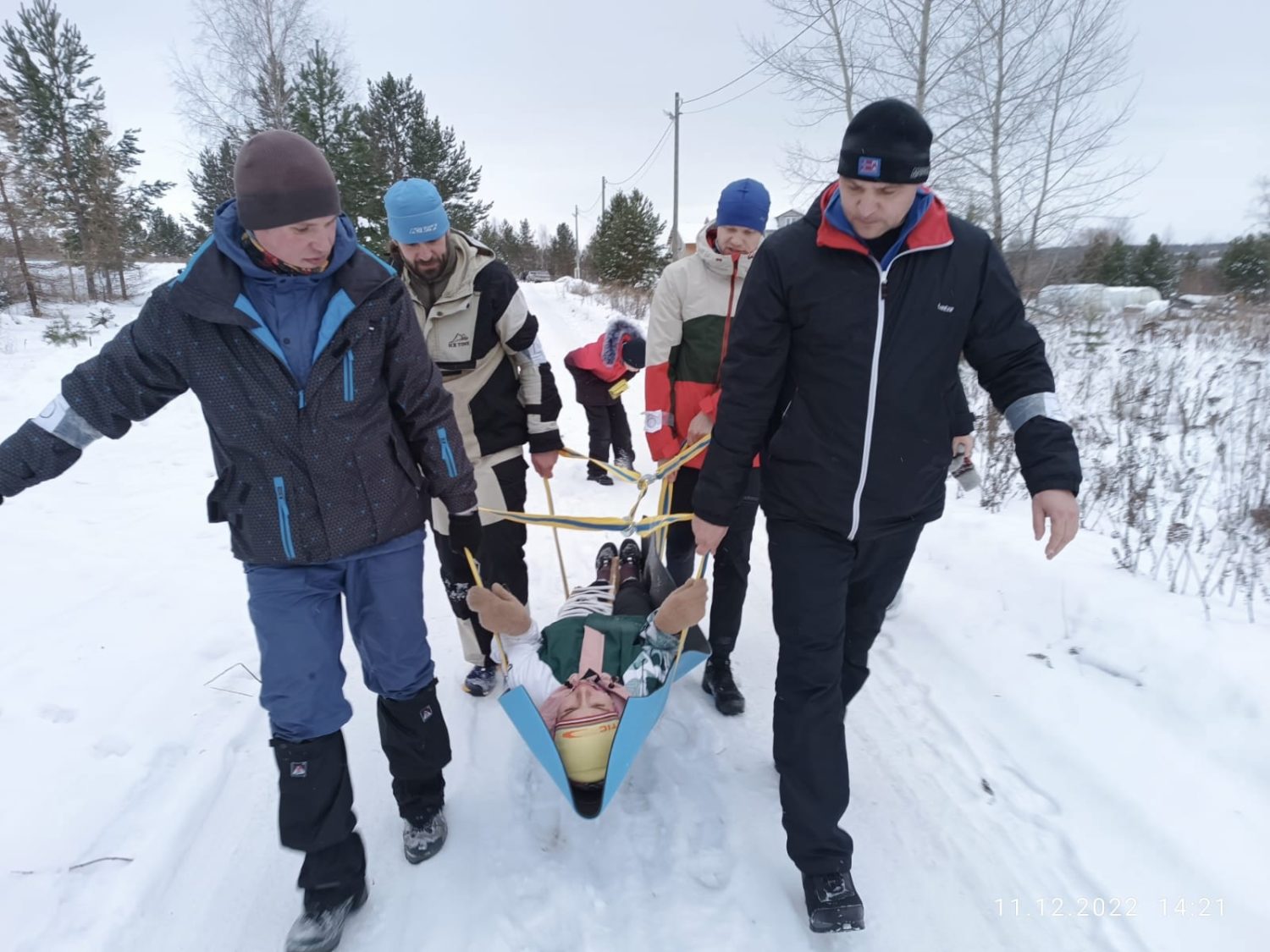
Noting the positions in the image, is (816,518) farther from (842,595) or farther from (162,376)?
(162,376)

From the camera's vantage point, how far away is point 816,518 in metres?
1.92

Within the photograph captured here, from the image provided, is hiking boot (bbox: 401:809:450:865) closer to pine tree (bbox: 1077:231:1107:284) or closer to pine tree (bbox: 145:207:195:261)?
pine tree (bbox: 1077:231:1107:284)

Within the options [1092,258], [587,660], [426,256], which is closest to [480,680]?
[587,660]

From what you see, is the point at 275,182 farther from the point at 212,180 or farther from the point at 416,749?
the point at 212,180

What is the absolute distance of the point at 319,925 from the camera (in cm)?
186

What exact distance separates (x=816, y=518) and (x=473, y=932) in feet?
5.02

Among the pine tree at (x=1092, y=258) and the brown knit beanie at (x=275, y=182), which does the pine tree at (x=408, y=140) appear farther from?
the brown knit beanie at (x=275, y=182)

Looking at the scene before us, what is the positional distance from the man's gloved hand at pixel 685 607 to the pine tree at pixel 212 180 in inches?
589

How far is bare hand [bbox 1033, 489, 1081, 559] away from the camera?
1.73 metres

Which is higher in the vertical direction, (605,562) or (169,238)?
(169,238)

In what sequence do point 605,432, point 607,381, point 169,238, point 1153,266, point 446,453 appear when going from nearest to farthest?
point 446,453
point 607,381
point 605,432
point 1153,266
point 169,238

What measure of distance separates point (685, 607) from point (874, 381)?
101cm

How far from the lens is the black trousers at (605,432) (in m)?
6.33

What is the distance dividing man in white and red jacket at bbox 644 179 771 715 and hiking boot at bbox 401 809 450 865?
1.24 m
